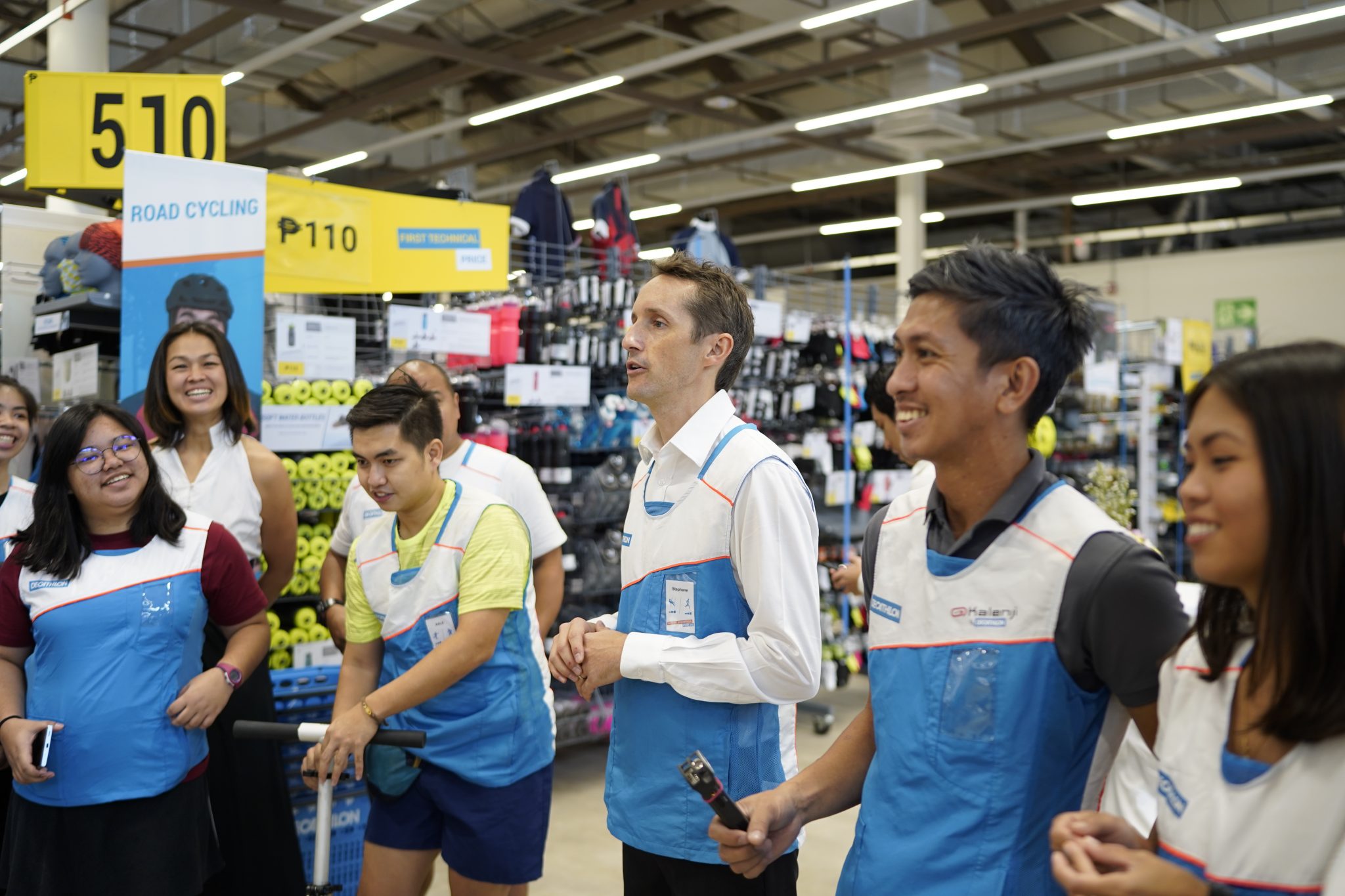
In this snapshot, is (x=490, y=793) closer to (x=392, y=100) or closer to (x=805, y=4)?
(x=805, y=4)

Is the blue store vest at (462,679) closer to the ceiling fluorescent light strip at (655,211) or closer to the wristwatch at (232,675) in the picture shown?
the wristwatch at (232,675)

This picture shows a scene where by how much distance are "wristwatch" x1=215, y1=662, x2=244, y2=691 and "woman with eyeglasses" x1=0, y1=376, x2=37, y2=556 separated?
1129 mm

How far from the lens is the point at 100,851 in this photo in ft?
7.60

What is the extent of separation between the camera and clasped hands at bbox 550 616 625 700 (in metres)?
1.87

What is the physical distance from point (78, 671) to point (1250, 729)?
2.23 m

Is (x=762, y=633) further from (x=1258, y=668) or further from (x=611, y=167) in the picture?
(x=611, y=167)

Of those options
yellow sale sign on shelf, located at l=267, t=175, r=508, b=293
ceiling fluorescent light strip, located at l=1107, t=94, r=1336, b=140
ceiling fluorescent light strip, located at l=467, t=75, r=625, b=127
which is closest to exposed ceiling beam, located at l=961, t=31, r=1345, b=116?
ceiling fluorescent light strip, located at l=1107, t=94, r=1336, b=140

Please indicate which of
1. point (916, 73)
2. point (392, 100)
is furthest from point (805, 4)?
point (392, 100)

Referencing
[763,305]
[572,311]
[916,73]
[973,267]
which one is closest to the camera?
[973,267]

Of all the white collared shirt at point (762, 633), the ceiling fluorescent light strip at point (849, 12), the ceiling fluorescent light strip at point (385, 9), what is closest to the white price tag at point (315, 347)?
the white collared shirt at point (762, 633)

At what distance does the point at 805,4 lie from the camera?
9.56 m

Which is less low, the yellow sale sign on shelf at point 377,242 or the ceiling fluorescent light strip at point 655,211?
the ceiling fluorescent light strip at point 655,211

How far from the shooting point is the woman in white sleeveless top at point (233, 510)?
2.92m

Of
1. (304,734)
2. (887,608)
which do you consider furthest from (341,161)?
(887,608)
